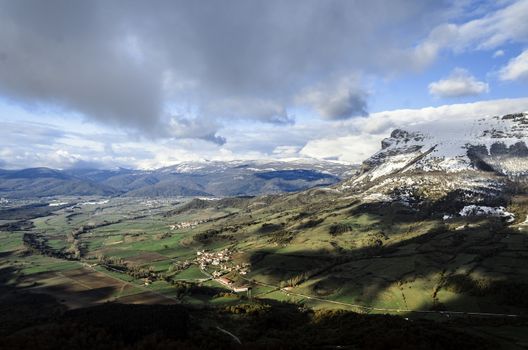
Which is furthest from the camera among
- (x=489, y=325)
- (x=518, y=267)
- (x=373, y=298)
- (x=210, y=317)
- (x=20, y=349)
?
(x=518, y=267)

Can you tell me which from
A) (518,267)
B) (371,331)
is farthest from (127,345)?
(518,267)

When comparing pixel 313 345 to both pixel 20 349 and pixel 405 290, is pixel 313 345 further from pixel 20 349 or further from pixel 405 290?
pixel 405 290

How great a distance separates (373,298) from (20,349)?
132 metres

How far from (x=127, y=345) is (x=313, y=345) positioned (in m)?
45.2

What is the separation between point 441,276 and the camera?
195125mm

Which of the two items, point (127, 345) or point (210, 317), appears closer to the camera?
point (127, 345)

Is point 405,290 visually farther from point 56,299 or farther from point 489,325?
point 56,299

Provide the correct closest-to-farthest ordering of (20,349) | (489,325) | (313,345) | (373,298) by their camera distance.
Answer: (20,349), (313,345), (489,325), (373,298)

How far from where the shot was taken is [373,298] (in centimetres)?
18188

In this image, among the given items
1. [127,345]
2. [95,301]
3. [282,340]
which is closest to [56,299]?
[95,301]

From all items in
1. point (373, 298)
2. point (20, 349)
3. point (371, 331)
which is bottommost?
point (373, 298)

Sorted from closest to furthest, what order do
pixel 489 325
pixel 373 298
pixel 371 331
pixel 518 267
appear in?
pixel 371 331 → pixel 489 325 → pixel 373 298 → pixel 518 267

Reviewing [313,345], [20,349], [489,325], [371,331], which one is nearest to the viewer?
[20,349]

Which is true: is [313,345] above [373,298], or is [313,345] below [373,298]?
above
